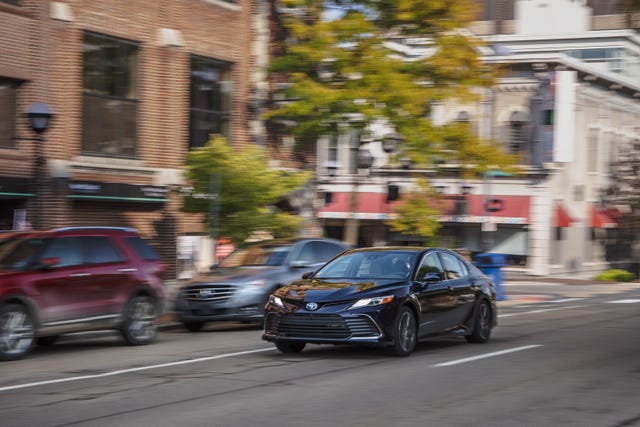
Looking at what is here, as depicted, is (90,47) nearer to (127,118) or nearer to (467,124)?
(127,118)

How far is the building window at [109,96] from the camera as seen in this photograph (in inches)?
931

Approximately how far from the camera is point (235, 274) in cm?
1830

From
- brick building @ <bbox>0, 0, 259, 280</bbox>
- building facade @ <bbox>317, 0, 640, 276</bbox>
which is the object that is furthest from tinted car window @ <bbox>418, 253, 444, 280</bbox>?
building facade @ <bbox>317, 0, 640, 276</bbox>

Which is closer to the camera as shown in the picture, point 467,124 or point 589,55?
point 467,124

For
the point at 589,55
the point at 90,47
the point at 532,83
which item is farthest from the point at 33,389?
the point at 589,55

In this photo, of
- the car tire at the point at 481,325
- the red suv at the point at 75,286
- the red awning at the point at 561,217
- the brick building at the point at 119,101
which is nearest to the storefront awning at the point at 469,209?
the red awning at the point at 561,217

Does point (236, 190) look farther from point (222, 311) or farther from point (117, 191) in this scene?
point (222, 311)

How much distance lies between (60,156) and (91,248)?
849 centimetres

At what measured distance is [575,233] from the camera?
4997 centimetres

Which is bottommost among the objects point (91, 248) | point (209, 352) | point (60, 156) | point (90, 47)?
point (209, 352)

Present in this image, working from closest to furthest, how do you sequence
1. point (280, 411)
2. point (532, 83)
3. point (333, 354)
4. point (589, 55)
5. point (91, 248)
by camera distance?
point (280, 411)
point (333, 354)
point (91, 248)
point (532, 83)
point (589, 55)

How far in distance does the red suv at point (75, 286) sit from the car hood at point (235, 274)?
6.62ft

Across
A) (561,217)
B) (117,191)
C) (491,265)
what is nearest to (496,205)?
(561,217)

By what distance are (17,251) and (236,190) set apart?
8.35m
